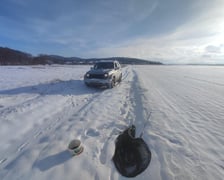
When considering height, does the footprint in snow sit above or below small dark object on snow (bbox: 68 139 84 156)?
below

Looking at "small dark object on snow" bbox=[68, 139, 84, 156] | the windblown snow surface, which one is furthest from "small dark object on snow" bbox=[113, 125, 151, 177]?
"small dark object on snow" bbox=[68, 139, 84, 156]

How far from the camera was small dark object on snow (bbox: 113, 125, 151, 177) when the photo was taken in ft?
8.27

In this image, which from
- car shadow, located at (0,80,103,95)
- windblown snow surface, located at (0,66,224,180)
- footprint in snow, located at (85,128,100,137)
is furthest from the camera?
car shadow, located at (0,80,103,95)

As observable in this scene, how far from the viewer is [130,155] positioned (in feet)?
9.53

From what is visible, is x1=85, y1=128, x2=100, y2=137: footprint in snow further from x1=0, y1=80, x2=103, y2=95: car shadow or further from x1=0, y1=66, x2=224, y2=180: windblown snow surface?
x1=0, y1=80, x2=103, y2=95: car shadow

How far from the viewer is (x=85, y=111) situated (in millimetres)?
5223

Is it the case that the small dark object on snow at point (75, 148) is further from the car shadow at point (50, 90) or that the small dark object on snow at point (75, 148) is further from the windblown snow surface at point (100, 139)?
the car shadow at point (50, 90)

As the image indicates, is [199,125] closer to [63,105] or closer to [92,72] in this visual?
[63,105]

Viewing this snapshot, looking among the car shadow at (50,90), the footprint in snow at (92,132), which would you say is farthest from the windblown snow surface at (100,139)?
the car shadow at (50,90)

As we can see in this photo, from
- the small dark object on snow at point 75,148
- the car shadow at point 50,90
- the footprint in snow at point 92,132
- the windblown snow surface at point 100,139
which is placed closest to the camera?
the windblown snow surface at point 100,139

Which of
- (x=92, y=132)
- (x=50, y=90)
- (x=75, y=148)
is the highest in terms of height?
(x=75, y=148)

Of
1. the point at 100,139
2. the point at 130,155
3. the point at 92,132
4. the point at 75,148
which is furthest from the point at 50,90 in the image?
the point at 130,155

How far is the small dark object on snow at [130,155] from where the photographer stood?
2.52 metres

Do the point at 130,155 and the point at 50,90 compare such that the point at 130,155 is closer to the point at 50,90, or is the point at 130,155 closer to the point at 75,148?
the point at 75,148
